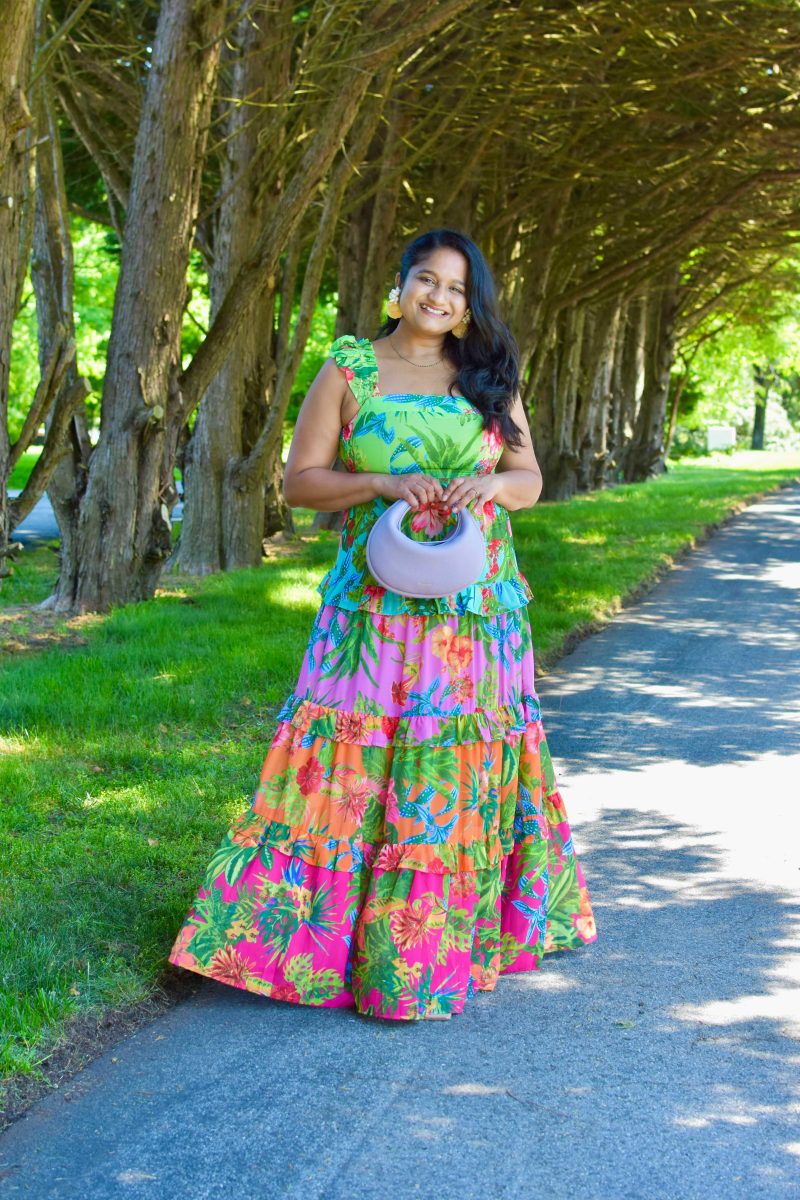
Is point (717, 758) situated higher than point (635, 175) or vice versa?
point (635, 175)

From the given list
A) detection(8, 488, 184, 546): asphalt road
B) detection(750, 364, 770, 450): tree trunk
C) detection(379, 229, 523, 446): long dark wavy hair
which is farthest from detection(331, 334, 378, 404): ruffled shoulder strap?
Result: detection(750, 364, 770, 450): tree trunk

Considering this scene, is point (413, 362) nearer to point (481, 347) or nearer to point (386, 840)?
point (481, 347)

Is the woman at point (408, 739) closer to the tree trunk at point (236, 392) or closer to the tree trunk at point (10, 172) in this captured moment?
the tree trunk at point (10, 172)

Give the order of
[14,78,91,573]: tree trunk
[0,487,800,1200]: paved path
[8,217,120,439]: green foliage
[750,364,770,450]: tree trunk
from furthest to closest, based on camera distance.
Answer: [750,364,770,450]: tree trunk → [8,217,120,439]: green foliage → [14,78,91,573]: tree trunk → [0,487,800,1200]: paved path

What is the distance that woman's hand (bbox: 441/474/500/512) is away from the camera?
4.16 metres

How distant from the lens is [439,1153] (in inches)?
127

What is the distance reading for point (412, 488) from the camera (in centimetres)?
411

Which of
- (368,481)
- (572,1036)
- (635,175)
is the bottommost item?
(572,1036)

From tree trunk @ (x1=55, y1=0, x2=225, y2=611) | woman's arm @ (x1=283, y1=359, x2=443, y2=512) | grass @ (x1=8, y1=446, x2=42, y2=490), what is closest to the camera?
woman's arm @ (x1=283, y1=359, x2=443, y2=512)

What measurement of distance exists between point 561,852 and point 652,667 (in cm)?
522

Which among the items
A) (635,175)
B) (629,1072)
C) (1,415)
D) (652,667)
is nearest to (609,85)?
(635,175)

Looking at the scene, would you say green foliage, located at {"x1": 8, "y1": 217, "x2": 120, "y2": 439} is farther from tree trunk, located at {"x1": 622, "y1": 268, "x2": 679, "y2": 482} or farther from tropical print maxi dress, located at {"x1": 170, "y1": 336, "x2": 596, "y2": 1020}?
tropical print maxi dress, located at {"x1": 170, "y1": 336, "x2": 596, "y2": 1020}

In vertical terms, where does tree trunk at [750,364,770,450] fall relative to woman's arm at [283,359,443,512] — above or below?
above

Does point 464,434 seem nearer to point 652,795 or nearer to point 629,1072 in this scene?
point 629,1072
